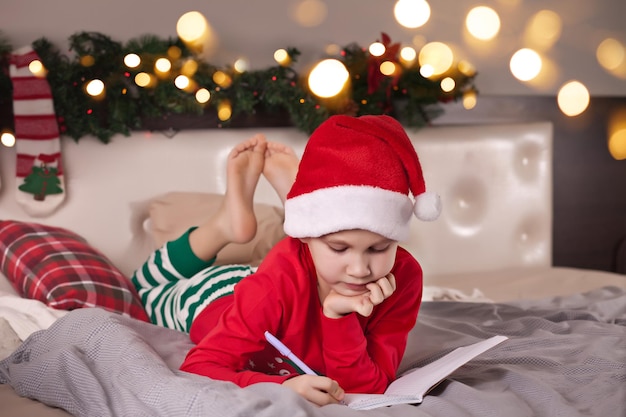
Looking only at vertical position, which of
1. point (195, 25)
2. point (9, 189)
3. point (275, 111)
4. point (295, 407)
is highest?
point (195, 25)

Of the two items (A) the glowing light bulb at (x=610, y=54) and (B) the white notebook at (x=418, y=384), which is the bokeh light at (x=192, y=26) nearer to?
(B) the white notebook at (x=418, y=384)

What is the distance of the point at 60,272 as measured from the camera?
1640mm

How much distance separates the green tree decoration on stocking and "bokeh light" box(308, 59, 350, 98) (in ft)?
2.71

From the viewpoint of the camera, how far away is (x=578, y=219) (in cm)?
288

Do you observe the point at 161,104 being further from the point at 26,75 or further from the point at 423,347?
the point at 423,347

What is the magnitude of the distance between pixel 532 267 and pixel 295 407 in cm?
182

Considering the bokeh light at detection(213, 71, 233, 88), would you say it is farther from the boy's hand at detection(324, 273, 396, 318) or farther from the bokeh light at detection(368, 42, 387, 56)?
the boy's hand at detection(324, 273, 396, 318)

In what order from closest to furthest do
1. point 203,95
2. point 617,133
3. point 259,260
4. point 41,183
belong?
point 259,260 < point 41,183 < point 203,95 < point 617,133

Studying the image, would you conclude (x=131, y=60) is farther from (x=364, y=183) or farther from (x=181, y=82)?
(x=364, y=183)

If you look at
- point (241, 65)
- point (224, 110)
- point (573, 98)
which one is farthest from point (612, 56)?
point (224, 110)

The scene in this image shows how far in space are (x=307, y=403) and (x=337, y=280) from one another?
0.69 ft

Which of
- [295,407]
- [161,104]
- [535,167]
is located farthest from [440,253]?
[295,407]

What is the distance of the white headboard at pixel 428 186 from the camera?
2.18 m

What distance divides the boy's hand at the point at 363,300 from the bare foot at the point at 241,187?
2.04 ft
